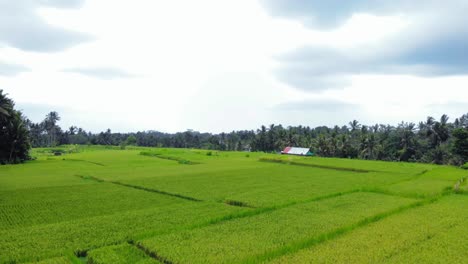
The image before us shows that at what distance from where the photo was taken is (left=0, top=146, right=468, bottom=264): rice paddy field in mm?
12547

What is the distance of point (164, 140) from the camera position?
13812cm

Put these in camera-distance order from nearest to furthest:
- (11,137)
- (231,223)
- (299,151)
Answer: (231,223)
(11,137)
(299,151)

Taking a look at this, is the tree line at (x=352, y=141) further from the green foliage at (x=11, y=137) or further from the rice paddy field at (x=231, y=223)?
the rice paddy field at (x=231, y=223)

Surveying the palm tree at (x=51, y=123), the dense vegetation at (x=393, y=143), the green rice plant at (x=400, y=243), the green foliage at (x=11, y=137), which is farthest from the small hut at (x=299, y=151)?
the palm tree at (x=51, y=123)

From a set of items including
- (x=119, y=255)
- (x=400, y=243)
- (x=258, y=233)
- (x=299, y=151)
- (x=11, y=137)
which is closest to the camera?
(x=119, y=255)

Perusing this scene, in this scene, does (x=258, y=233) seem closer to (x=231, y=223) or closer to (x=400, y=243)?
(x=231, y=223)

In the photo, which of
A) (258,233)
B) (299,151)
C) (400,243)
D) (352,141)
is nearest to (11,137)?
(258,233)

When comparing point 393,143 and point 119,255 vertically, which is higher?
point 393,143

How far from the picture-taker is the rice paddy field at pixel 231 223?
41.2ft

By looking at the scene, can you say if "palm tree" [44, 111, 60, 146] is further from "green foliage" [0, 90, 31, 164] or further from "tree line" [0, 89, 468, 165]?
"green foliage" [0, 90, 31, 164]

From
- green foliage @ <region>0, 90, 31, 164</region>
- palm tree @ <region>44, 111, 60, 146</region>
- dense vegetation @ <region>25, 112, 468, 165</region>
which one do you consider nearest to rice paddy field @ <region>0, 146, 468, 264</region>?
green foliage @ <region>0, 90, 31, 164</region>

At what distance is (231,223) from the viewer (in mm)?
16844

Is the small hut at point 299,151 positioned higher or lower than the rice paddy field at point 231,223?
higher

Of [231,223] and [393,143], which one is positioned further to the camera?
[393,143]
